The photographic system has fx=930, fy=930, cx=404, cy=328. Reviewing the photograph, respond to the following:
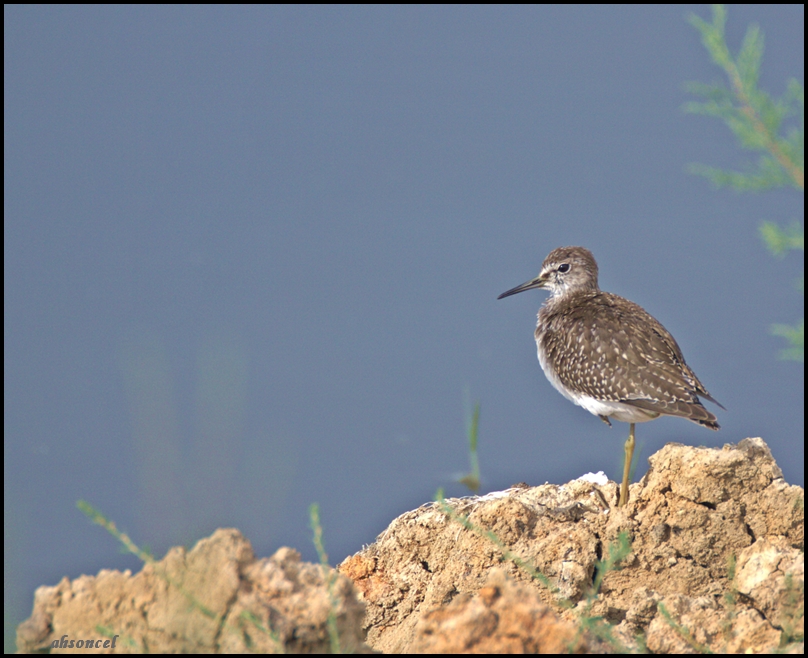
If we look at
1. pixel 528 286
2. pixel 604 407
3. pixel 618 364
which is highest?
pixel 528 286

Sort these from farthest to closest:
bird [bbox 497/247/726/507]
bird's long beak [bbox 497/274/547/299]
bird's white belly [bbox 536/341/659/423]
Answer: bird's long beak [bbox 497/274/547/299] < bird's white belly [bbox 536/341/659/423] < bird [bbox 497/247/726/507]

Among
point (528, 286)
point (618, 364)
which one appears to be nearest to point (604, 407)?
point (618, 364)

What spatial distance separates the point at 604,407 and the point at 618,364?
1.18ft

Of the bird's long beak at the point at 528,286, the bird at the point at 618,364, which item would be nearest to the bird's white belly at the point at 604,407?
the bird at the point at 618,364

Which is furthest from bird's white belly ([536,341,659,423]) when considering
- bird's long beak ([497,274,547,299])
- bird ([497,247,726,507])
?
bird's long beak ([497,274,547,299])

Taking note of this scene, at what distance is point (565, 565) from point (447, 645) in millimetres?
2137

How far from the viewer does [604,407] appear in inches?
290

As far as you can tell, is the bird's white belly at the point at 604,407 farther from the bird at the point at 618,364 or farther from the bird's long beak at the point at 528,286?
the bird's long beak at the point at 528,286

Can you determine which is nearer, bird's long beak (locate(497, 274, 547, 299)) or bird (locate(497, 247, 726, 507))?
bird (locate(497, 247, 726, 507))

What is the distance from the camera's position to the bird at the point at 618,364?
6.99m

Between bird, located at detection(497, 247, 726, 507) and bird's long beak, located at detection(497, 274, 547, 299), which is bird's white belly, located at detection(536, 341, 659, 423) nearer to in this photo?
bird, located at detection(497, 247, 726, 507)

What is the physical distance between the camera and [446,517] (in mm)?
6598

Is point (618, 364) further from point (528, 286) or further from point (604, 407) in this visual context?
point (528, 286)

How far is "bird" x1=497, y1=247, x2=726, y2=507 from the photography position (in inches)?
275
